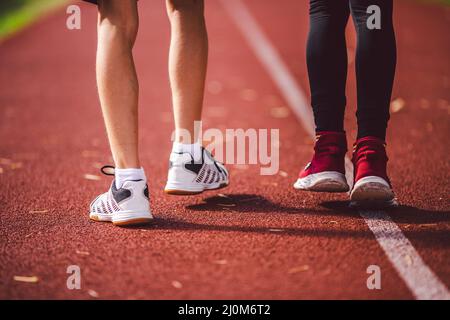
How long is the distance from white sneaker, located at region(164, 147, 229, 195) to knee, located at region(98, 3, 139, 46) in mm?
767

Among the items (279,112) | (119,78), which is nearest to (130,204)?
(119,78)

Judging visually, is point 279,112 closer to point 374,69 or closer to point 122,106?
point 374,69


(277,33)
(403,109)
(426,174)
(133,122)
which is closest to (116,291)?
(133,122)

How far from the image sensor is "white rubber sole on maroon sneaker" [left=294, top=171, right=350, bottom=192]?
13.8ft

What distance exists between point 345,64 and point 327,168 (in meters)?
0.61

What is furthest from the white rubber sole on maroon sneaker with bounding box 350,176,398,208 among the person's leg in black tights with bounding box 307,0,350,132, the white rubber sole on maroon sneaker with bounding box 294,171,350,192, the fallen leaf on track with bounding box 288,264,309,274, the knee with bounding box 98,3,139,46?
the knee with bounding box 98,3,139,46

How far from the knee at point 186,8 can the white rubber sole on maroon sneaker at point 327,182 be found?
1093 millimetres

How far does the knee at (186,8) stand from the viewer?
4.34 metres

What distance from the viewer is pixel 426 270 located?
11.0ft

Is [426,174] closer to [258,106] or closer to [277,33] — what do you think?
[258,106]

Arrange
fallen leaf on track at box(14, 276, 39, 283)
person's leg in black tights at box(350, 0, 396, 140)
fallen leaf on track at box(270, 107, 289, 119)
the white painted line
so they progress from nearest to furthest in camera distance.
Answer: the white painted line
fallen leaf on track at box(14, 276, 39, 283)
person's leg in black tights at box(350, 0, 396, 140)
fallen leaf on track at box(270, 107, 289, 119)

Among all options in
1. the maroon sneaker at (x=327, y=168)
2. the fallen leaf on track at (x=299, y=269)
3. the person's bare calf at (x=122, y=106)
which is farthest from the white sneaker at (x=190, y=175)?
the fallen leaf on track at (x=299, y=269)

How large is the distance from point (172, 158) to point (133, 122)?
47 cm

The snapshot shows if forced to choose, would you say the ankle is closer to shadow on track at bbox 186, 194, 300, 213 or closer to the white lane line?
shadow on track at bbox 186, 194, 300, 213
